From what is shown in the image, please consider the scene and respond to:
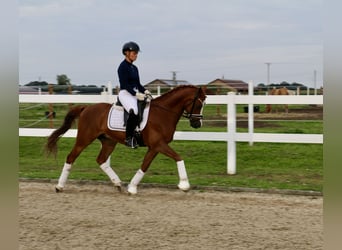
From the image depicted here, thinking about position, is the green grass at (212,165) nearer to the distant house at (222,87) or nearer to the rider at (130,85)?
the rider at (130,85)

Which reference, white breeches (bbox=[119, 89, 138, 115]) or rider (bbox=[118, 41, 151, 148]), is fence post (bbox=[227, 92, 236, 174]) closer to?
rider (bbox=[118, 41, 151, 148])

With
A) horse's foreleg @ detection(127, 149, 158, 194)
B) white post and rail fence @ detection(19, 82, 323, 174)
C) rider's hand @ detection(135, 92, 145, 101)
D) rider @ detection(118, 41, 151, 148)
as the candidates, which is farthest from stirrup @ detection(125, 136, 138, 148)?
white post and rail fence @ detection(19, 82, 323, 174)

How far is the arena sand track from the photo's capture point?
4562mm

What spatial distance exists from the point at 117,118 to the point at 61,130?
1.30 metres

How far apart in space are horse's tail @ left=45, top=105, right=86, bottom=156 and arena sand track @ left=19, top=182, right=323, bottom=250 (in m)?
0.89

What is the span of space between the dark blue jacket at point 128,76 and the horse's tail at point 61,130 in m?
1.14

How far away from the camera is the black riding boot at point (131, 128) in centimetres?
730

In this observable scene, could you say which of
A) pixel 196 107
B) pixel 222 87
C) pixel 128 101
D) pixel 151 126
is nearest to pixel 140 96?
pixel 128 101

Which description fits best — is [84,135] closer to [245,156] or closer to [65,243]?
[65,243]

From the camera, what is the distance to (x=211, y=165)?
9.88 m

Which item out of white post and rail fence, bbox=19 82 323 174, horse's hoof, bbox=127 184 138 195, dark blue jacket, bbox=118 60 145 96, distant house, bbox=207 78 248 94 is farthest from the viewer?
distant house, bbox=207 78 248 94

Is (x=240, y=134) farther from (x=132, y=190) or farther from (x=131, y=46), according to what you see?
(x=131, y=46)

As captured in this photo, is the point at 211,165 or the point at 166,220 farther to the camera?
the point at 211,165

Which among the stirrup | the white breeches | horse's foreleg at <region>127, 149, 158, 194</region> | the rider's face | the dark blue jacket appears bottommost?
horse's foreleg at <region>127, 149, 158, 194</region>
